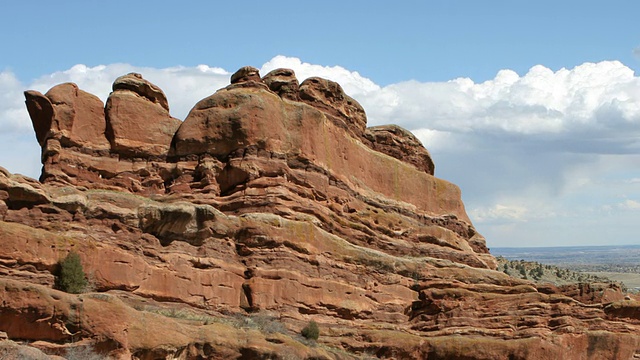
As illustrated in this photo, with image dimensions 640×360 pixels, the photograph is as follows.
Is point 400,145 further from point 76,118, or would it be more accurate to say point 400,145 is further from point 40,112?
point 40,112

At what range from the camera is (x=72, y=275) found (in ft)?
108

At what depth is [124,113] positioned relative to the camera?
43250 mm

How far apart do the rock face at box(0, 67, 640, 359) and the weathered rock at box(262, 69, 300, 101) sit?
4.0 inches

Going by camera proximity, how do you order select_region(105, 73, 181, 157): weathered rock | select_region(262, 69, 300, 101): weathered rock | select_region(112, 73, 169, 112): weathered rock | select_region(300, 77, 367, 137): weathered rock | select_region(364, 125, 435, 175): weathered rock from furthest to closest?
select_region(364, 125, 435, 175): weathered rock < select_region(300, 77, 367, 137): weathered rock < select_region(262, 69, 300, 101): weathered rock < select_region(112, 73, 169, 112): weathered rock < select_region(105, 73, 181, 157): weathered rock

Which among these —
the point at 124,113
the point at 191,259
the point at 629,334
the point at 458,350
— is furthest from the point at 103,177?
the point at 629,334

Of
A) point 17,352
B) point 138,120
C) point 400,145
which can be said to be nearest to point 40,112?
point 138,120

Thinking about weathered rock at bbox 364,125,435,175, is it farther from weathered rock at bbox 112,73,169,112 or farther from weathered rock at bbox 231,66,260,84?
weathered rock at bbox 112,73,169,112

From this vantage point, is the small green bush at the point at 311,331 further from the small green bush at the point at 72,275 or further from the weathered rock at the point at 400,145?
the weathered rock at the point at 400,145

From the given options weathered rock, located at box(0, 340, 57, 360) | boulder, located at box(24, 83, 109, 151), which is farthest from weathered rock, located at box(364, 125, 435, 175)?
weathered rock, located at box(0, 340, 57, 360)

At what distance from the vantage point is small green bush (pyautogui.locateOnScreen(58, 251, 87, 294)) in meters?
32.8

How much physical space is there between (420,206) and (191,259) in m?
20.6

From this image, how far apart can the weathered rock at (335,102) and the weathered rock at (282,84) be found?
546 millimetres

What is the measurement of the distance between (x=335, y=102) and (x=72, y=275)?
21365mm

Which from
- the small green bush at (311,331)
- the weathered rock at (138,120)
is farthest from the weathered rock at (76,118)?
the small green bush at (311,331)
